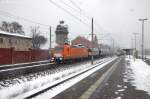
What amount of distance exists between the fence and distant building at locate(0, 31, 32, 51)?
4831 millimetres

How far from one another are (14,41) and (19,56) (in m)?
10.9

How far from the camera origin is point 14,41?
181 ft

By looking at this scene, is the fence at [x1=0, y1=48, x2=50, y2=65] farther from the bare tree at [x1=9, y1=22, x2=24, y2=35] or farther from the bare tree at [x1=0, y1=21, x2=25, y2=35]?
the bare tree at [x1=9, y1=22, x2=24, y2=35]

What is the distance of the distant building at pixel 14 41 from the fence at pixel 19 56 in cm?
483

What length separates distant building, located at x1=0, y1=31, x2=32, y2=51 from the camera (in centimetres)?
5078

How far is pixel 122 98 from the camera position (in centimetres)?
1169

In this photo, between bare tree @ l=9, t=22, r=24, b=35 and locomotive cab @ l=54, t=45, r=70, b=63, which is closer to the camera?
locomotive cab @ l=54, t=45, r=70, b=63

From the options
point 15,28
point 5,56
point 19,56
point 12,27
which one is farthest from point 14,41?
point 15,28

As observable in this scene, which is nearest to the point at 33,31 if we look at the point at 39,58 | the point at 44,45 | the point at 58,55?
the point at 44,45

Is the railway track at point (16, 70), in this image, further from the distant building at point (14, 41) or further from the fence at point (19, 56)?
the distant building at point (14, 41)

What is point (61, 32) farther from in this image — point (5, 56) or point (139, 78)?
point (139, 78)

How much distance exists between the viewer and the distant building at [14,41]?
5078 centimetres

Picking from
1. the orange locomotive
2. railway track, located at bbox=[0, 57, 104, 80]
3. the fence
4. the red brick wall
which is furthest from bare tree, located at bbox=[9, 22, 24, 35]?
railway track, located at bbox=[0, 57, 104, 80]

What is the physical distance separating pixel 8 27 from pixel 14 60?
4970 centimetres
